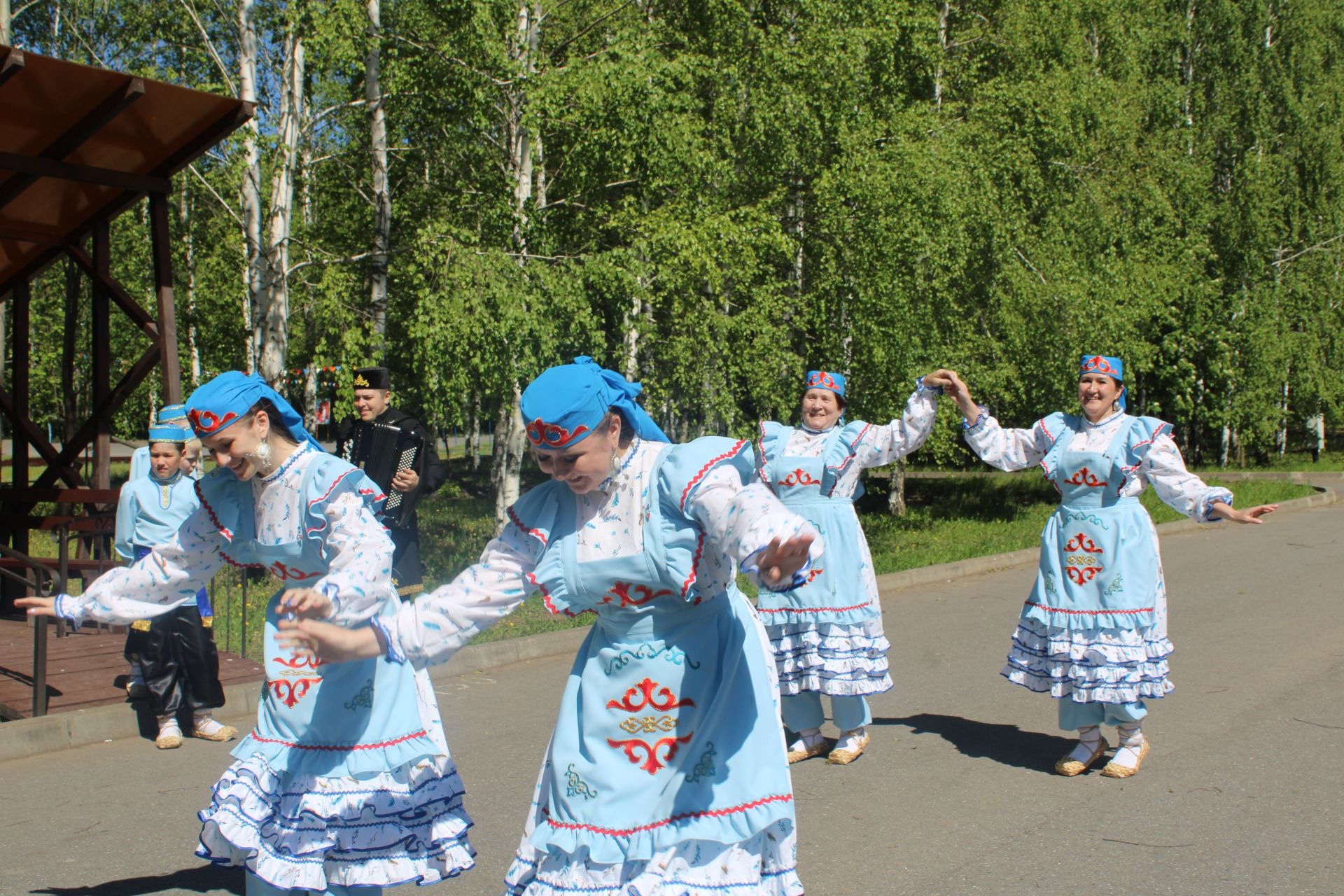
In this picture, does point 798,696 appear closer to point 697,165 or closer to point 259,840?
point 259,840

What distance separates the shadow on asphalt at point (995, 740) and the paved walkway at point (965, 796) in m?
0.02

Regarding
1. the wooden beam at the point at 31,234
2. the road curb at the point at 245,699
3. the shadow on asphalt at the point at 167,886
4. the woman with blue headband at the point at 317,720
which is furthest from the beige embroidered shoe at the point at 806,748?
the wooden beam at the point at 31,234

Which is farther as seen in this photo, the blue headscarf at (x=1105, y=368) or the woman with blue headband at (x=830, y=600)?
the woman with blue headband at (x=830, y=600)

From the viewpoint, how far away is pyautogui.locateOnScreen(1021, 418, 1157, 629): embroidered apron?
19.6 ft

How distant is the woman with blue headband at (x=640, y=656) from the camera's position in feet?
9.86

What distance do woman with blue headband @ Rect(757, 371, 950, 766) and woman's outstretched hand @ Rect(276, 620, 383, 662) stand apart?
11.3 ft

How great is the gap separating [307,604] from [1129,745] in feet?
14.8

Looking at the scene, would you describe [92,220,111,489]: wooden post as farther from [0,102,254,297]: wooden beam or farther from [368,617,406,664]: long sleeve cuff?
[368,617,406,664]: long sleeve cuff

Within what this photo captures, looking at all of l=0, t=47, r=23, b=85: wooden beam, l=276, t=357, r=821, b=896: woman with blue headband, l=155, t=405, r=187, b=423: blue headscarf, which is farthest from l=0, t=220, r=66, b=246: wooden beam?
l=276, t=357, r=821, b=896: woman with blue headband

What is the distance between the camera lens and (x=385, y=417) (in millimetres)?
7836

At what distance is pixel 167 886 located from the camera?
4.59 metres

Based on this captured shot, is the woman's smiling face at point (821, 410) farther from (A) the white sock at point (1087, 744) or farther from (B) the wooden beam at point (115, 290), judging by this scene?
(B) the wooden beam at point (115, 290)

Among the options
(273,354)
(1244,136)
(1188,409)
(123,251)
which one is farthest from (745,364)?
(1244,136)

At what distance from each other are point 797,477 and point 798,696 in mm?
1172
